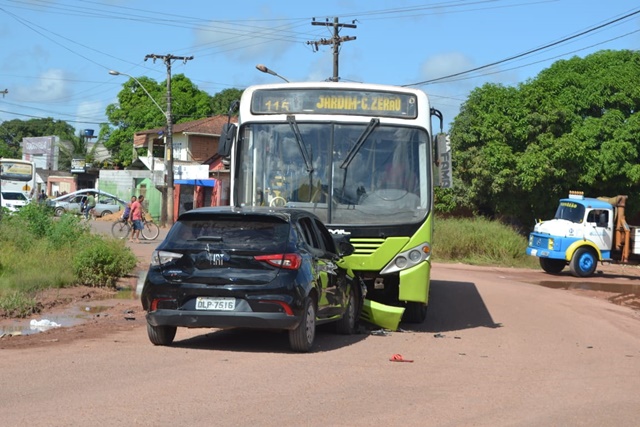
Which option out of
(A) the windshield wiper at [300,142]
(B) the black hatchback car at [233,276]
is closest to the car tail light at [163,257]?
(B) the black hatchback car at [233,276]

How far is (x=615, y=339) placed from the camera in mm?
13727

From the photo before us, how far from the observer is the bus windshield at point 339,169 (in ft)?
43.7

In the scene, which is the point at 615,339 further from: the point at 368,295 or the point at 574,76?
the point at 574,76

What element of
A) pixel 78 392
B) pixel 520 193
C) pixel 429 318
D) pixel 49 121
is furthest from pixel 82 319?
pixel 49 121

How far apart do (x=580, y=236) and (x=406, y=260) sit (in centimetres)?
1703

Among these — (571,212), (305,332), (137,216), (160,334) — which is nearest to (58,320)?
(160,334)

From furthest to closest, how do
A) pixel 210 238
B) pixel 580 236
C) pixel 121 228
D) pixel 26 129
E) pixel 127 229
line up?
pixel 26 129, pixel 121 228, pixel 127 229, pixel 580 236, pixel 210 238

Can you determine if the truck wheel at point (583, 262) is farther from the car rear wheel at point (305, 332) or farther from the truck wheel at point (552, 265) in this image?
the car rear wheel at point (305, 332)

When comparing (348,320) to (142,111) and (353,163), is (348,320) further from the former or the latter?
(142,111)

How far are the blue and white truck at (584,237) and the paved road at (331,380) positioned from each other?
48.7ft

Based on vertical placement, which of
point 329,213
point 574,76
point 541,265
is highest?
point 574,76

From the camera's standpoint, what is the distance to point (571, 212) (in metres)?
29.2

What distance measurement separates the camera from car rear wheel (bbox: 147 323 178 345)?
1060 centimetres

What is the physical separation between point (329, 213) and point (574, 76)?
2795 cm
